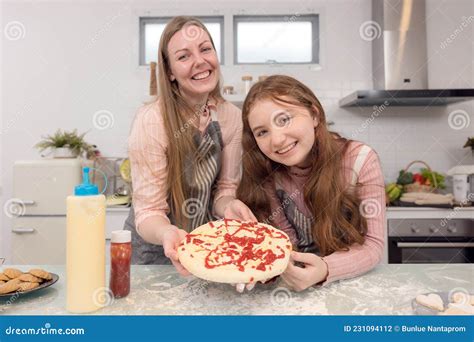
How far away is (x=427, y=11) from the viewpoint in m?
2.84

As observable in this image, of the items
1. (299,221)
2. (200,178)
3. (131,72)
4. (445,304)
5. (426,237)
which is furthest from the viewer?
(131,72)

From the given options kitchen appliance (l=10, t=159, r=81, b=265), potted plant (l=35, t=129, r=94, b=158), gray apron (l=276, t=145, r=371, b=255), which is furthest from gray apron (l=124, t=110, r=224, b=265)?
potted plant (l=35, t=129, r=94, b=158)

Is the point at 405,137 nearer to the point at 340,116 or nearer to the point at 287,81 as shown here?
the point at 340,116

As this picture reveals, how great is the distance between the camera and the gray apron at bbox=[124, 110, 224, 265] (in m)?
1.28

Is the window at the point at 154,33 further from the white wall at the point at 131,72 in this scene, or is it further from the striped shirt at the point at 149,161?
the striped shirt at the point at 149,161

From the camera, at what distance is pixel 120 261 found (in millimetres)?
814

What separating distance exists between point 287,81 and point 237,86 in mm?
1797

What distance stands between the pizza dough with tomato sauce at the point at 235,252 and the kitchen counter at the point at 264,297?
0.21 ft

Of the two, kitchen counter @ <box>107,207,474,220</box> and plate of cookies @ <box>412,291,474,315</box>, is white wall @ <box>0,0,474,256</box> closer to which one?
kitchen counter @ <box>107,207,474,220</box>

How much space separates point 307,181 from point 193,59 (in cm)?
48

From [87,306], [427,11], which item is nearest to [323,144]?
[87,306]

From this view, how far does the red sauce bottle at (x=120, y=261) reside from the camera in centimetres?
81

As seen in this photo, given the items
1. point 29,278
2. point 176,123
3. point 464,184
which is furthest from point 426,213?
point 29,278

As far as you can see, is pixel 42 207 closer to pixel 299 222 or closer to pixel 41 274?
pixel 41 274
